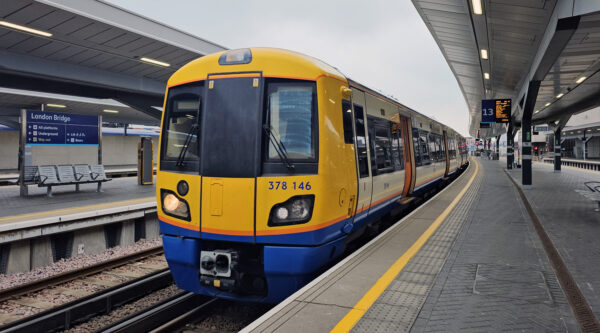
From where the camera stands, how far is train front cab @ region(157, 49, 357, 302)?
4.00 metres

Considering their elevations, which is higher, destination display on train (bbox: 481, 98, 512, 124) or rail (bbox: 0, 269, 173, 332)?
destination display on train (bbox: 481, 98, 512, 124)

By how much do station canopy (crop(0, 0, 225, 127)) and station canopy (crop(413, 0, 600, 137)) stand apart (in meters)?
7.42

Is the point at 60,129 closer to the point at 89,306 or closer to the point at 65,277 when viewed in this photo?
the point at 65,277

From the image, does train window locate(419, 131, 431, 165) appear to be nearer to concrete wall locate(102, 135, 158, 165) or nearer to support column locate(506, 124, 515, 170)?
support column locate(506, 124, 515, 170)

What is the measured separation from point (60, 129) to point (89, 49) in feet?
10.2

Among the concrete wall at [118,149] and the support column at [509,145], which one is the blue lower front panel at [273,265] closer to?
the support column at [509,145]

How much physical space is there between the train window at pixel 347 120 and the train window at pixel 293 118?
2.05 ft

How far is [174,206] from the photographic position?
14.5ft

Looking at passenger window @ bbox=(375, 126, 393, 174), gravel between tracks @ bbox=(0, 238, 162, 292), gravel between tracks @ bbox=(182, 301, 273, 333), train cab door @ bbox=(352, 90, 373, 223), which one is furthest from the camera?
gravel between tracks @ bbox=(0, 238, 162, 292)

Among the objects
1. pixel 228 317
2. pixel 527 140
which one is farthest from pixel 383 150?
pixel 527 140

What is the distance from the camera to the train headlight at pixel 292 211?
4.00 m

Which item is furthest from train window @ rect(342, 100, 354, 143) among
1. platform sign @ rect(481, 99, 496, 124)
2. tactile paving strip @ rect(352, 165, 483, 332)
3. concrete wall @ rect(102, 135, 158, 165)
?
concrete wall @ rect(102, 135, 158, 165)

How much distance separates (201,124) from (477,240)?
472 centimetres

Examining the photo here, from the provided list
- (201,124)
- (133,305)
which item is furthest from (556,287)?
(133,305)
